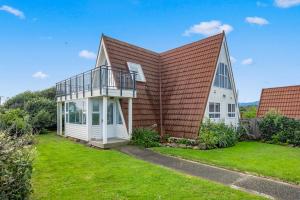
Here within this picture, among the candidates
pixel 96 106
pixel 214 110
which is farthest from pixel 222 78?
pixel 96 106

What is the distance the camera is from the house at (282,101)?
23.2 meters

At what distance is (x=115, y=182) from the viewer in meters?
7.17

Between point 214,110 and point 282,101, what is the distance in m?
12.6

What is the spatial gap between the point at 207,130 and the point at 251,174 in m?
6.08

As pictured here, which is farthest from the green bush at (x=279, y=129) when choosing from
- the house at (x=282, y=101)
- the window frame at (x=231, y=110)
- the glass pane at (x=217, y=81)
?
the house at (x=282, y=101)

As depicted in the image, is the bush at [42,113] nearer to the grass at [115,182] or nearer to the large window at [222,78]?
the grass at [115,182]

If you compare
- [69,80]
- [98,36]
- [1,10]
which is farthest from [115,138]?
[1,10]

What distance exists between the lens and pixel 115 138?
598 inches

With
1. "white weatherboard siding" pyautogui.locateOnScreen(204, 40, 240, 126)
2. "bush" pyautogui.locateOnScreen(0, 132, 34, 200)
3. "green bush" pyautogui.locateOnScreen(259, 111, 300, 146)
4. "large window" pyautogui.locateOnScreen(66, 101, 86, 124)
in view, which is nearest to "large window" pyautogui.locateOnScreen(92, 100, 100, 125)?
"large window" pyautogui.locateOnScreen(66, 101, 86, 124)

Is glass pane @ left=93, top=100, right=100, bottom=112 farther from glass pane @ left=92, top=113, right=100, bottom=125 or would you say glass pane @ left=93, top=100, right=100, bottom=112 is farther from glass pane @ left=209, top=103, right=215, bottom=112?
glass pane @ left=209, top=103, right=215, bottom=112

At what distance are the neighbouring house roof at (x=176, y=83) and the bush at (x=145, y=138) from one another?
2.57 ft

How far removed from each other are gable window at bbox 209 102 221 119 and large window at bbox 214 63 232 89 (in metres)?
1.52

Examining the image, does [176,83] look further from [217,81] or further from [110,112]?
[110,112]

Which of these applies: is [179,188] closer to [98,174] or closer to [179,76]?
[98,174]
